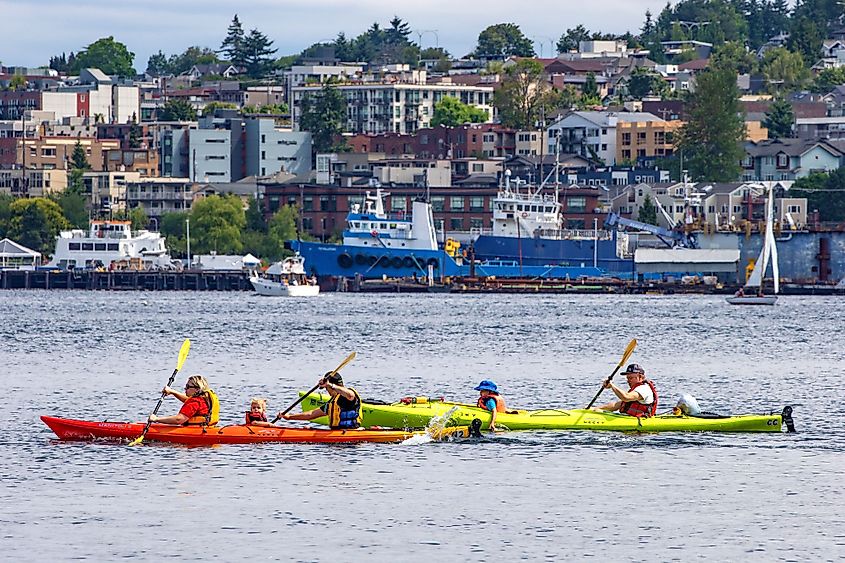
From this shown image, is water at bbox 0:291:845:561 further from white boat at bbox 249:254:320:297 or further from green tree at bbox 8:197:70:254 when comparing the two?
green tree at bbox 8:197:70:254

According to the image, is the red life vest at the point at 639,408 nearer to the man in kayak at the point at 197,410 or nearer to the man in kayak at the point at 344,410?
the man in kayak at the point at 344,410

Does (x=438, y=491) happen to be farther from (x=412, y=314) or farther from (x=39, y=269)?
(x=39, y=269)

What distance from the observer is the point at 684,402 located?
48.5 metres


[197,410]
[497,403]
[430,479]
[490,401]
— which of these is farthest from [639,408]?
[197,410]

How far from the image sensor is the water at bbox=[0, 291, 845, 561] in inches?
1423

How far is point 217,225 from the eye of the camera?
191875 millimetres

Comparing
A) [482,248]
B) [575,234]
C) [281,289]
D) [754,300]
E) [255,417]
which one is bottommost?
[281,289]

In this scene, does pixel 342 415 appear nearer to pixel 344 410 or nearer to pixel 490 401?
pixel 344 410

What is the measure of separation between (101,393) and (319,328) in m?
44.5

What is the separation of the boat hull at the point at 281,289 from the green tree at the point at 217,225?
84.6ft

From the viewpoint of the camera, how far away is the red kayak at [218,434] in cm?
4556

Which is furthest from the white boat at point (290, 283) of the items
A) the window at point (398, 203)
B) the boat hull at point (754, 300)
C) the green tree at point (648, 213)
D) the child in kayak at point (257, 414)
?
the child in kayak at point (257, 414)

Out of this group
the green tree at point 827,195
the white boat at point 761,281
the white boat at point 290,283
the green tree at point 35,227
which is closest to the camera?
the white boat at point 761,281

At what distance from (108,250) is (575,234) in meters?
41.5
